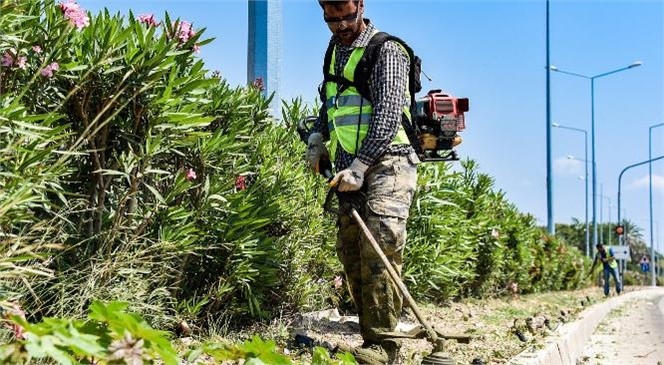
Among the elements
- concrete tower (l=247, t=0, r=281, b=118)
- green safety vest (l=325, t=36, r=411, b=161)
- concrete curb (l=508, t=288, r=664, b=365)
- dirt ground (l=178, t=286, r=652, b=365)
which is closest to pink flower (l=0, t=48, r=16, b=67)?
dirt ground (l=178, t=286, r=652, b=365)

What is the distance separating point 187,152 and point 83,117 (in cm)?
81

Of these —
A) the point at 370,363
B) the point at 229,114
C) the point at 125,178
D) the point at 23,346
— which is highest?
the point at 229,114

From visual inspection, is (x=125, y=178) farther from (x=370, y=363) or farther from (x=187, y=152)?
(x=370, y=363)

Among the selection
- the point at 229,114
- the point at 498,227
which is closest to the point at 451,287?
the point at 498,227

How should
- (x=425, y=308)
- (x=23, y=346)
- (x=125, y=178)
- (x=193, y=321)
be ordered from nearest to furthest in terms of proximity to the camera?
(x=23, y=346) < (x=125, y=178) < (x=193, y=321) < (x=425, y=308)

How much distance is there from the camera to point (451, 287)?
9.56m

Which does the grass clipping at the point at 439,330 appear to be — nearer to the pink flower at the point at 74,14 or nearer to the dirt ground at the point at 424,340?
the dirt ground at the point at 424,340

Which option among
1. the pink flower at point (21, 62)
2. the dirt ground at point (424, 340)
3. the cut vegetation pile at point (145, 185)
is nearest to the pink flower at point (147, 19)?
the cut vegetation pile at point (145, 185)

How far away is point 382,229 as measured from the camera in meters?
4.59

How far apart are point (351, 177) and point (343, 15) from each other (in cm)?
93

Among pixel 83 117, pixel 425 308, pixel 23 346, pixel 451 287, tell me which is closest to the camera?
pixel 23 346

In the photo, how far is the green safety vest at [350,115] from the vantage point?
15.4ft

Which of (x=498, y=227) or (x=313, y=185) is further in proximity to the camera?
(x=498, y=227)

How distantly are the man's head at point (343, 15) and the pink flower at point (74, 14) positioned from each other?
4.27 ft
